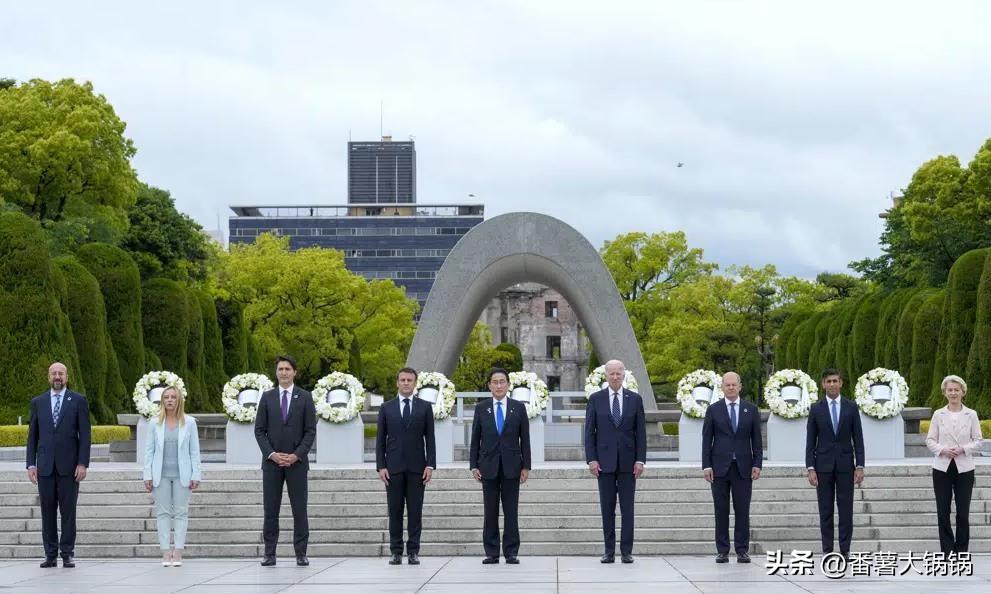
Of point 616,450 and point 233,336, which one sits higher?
point 233,336

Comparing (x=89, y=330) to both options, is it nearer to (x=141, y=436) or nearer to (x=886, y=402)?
(x=141, y=436)

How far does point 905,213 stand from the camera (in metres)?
43.3

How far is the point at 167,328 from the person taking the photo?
3647cm

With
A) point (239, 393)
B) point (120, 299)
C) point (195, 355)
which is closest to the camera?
point (239, 393)

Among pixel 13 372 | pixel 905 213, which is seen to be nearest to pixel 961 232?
pixel 905 213

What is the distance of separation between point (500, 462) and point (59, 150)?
27548 millimetres

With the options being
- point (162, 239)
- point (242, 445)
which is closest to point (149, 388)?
point (242, 445)

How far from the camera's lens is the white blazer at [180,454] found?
11000 millimetres

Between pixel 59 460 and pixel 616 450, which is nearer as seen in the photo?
pixel 616 450

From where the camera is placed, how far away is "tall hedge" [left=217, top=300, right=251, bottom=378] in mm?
44406

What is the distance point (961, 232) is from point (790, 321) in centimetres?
1477

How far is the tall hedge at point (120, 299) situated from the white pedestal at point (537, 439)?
17.5m

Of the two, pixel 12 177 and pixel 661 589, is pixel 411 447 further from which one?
pixel 12 177

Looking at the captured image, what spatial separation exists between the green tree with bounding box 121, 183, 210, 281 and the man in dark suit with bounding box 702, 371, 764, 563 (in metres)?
33.4
